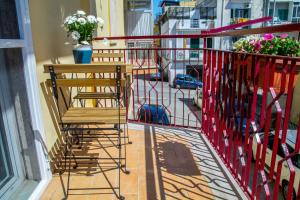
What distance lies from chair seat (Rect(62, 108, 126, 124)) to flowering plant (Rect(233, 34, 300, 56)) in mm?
1307

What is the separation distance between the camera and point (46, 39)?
2.06 m

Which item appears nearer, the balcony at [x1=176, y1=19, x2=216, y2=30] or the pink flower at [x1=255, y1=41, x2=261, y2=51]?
the pink flower at [x1=255, y1=41, x2=261, y2=51]

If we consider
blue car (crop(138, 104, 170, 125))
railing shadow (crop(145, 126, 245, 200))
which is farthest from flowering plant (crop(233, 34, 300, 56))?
blue car (crop(138, 104, 170, 125))

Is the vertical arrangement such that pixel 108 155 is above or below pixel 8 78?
below

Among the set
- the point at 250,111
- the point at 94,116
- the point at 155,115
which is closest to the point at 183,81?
the point at 155,115

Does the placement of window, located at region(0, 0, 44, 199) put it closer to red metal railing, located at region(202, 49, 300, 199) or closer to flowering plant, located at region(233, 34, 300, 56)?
red metal railing, located at region(202, 49, 300, 199)

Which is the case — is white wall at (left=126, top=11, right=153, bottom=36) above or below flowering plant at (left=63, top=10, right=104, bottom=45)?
above

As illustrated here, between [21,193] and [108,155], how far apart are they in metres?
0.84

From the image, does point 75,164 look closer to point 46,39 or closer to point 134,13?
point 46,39

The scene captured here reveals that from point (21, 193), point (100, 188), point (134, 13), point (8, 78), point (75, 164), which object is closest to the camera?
point (8, 78)

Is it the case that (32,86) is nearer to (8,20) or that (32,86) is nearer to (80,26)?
(8,20)

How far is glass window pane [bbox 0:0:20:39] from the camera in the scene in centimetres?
153

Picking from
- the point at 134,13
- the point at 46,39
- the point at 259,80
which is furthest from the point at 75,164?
the point at 134,13

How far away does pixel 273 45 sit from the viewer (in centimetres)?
214
